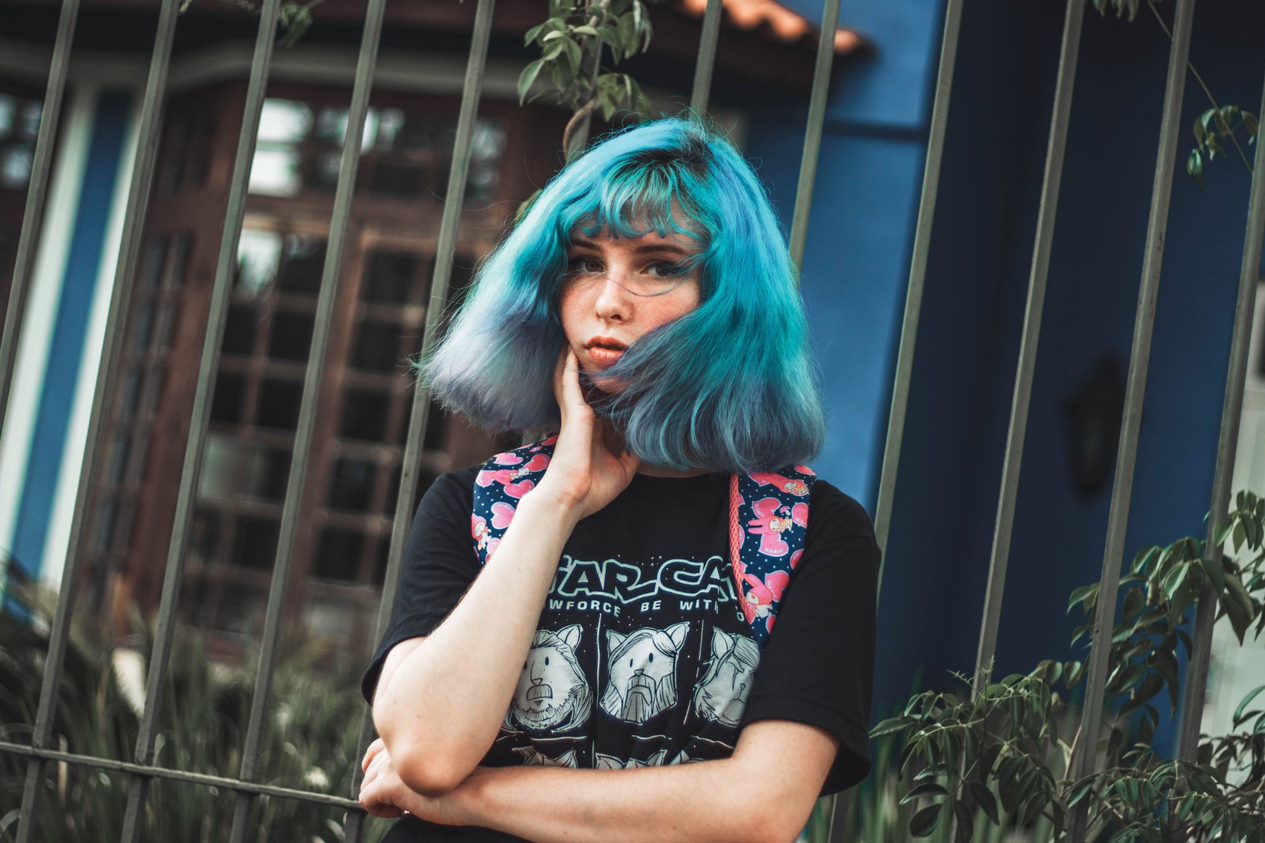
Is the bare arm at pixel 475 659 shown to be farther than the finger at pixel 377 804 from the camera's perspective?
No

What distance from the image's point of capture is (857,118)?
5.83 m

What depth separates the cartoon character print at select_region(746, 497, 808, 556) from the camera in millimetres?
1599

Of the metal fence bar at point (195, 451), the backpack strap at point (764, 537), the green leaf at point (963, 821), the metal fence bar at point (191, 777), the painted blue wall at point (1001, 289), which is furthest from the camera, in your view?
the painted blue wall at point (1001, 289)

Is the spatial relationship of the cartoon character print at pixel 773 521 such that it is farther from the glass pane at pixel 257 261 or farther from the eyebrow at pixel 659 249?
the glass pane at pixel 257 261

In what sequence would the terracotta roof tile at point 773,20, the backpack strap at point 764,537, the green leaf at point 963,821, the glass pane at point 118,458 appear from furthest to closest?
the glass pane at point 118,458
the terracotta roof tile at point 773,20
the green leaf at point 963,821
the backpack strap at point 764,537

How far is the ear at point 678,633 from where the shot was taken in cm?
157

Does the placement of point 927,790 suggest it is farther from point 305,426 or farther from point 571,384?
point 305,426

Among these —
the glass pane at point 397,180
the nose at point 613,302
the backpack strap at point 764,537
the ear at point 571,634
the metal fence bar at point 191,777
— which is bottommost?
the metal fence bar at point 191,777

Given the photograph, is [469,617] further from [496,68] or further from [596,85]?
[496,68]

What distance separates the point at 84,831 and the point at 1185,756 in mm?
2120

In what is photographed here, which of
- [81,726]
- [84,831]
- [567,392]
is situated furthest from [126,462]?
[567,392]

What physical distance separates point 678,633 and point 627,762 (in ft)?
0.49

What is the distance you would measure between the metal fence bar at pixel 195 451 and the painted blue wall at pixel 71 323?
17.5 feet

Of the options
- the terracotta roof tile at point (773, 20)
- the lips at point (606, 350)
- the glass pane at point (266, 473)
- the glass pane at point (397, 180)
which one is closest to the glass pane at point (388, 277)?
the glass pane at point (397, 180)
